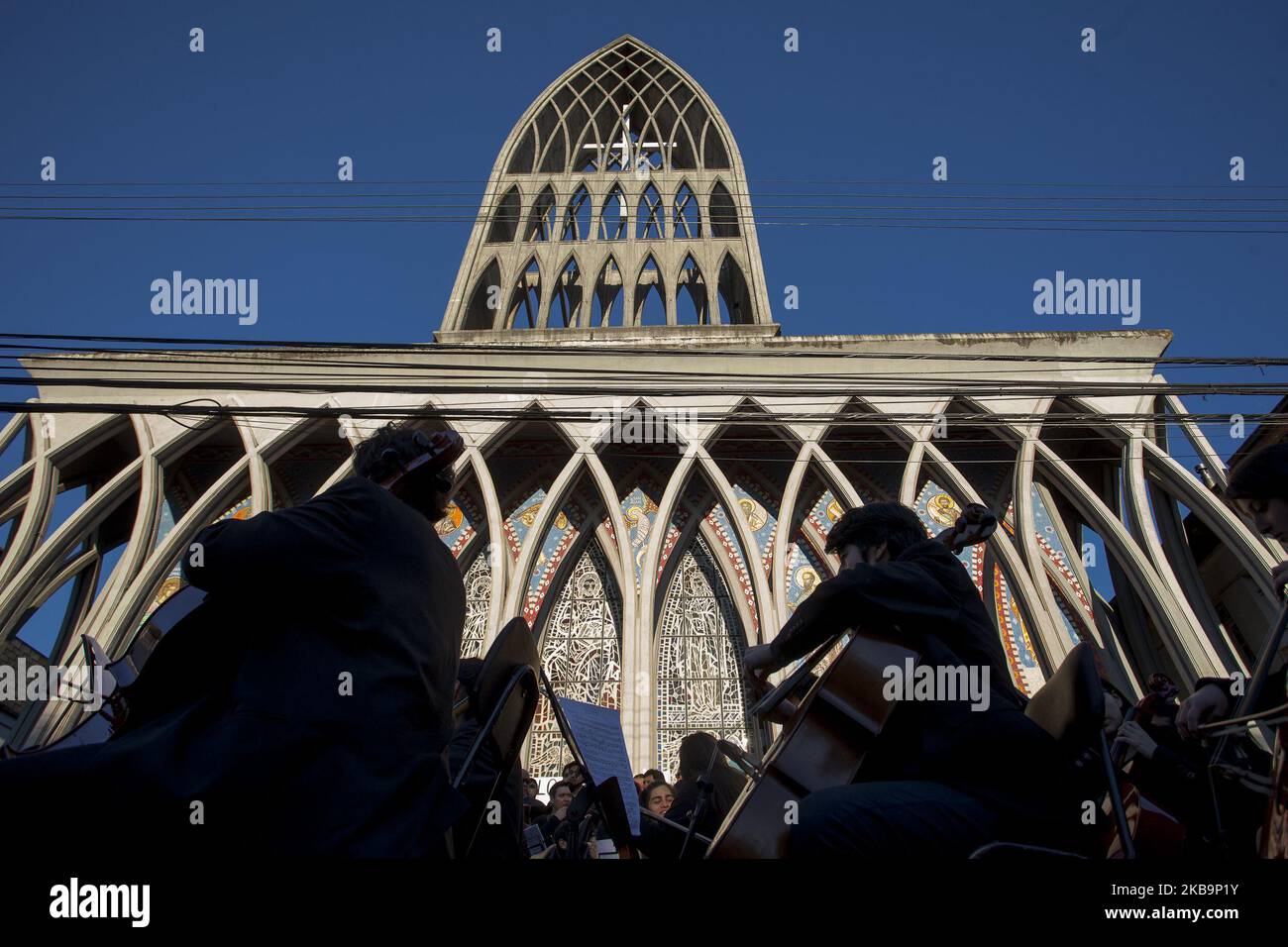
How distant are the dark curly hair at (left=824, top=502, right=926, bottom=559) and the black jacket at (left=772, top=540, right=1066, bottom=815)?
7.6 inches

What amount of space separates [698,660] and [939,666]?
1042 centimetres

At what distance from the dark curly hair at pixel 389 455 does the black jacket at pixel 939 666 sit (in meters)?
1.36

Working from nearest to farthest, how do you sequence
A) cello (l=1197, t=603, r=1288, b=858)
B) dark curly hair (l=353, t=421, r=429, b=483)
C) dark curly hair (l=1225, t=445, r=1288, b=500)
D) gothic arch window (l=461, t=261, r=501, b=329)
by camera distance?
cello (l=1197, t=603, r=1288, b=858) → dark curly hair (l=353, t=421, r=429, b=483) → dark curly hair (l=1225, t=445, r=1288, b=500) → gothic arch window (l=461, t=261, r=501, b=329)

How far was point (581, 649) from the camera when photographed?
13492 mm

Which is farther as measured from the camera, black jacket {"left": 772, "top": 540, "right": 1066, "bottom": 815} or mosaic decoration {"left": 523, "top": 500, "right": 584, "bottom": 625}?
mosaic decoration {"left": 523, "top": 500, "right": 584, "bottom": 625}

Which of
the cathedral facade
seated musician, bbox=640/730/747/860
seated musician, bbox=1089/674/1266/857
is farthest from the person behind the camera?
the cathedral facade

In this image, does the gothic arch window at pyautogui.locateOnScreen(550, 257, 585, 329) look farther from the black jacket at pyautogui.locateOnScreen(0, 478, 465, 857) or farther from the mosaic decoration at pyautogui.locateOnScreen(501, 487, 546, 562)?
the black jacket at pyautogui.locateOnScreen(0, 478, 465, 857)

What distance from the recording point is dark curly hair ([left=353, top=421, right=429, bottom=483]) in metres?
3.31

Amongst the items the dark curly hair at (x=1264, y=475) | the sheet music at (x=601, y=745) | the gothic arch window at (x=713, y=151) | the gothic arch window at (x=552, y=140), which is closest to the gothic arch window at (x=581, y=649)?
the sheet music at (x=601, y=745)

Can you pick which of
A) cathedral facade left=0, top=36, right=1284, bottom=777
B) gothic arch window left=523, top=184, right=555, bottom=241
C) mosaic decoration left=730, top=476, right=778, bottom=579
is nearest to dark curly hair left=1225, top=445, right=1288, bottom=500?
cathedral facade left=0, top=36, right=1284, bottom=777

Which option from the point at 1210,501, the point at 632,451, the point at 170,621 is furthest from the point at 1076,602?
the point at 170,621

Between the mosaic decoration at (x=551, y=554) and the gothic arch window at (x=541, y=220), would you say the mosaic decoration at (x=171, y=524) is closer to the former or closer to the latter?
the mosaic decoration at (x=551, y=554)

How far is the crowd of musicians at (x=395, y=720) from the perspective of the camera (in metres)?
2.25
